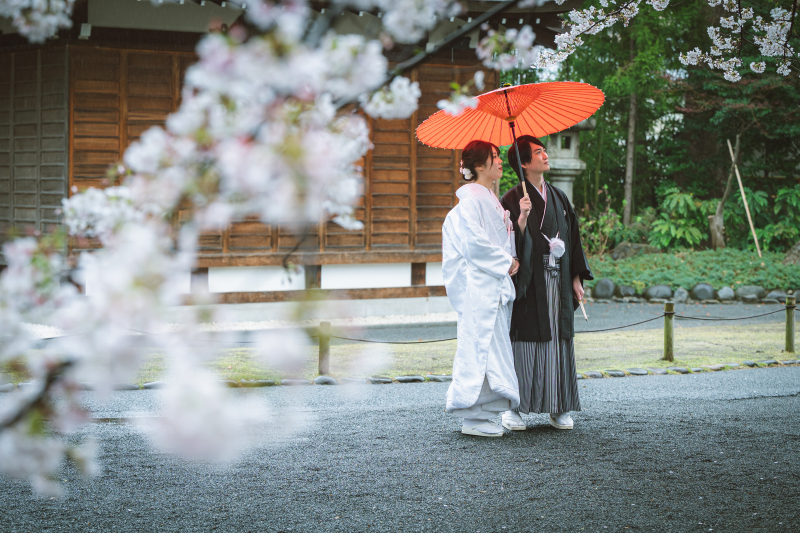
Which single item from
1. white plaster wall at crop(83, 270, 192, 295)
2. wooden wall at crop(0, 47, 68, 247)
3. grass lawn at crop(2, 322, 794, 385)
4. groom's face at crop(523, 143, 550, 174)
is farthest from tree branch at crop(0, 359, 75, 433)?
wooden wall at crop(0, 47, 68, 247)

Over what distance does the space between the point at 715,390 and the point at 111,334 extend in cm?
566

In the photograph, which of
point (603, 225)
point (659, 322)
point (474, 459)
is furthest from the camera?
point (603, 225)

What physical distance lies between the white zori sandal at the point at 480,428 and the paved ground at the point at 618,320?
332cm

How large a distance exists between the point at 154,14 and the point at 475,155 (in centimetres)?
576

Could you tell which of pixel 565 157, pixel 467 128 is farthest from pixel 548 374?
pixel 565 157

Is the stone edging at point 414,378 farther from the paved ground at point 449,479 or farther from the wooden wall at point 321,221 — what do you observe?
the wooden wall at point 321,221

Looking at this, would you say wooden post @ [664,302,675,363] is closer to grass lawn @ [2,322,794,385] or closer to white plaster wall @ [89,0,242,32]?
grass lawn @ [2,322,794,385]

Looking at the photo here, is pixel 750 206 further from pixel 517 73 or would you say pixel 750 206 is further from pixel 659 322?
pixel 659 322

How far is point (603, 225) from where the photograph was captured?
16094 millimetres

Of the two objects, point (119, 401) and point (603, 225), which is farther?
point (603, 225)

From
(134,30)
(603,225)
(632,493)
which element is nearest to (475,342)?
(632,493)

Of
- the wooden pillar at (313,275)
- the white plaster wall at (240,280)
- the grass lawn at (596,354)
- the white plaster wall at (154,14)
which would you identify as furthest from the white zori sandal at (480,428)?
the white plaster wall at (154,14)

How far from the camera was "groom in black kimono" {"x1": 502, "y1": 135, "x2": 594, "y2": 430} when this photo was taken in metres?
4.45

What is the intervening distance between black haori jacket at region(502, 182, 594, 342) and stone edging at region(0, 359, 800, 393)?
195cm
